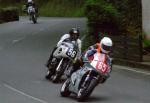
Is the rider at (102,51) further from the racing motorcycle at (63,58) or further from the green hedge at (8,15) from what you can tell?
the green hedge at (8,15)

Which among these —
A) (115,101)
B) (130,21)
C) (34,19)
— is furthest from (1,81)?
(34,19)

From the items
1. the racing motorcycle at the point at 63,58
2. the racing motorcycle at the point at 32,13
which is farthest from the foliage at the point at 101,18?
the racing motorcycle at the point at 32,13

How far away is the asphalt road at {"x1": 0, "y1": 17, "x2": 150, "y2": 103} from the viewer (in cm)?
1639

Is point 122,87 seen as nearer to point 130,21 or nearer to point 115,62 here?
point 115,62

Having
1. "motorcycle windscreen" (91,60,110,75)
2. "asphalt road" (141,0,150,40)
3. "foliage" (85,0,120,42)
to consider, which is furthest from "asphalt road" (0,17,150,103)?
"asphalt road" (141,0,150,40)

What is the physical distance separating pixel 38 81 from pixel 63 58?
119 centimetres

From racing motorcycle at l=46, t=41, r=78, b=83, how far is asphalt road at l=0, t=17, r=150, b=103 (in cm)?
38

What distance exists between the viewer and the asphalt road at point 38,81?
53.8 feet

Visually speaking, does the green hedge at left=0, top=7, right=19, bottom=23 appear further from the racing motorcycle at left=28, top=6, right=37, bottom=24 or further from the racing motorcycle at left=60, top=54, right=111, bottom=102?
the racing motorcycle at left=60, top=54, right=111, bottom=102

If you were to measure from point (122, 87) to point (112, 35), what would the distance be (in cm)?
774

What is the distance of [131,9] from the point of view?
100 ft

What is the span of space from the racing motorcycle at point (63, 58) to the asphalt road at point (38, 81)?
0.38 metres

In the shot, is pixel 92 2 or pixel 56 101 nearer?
pixel 56 101

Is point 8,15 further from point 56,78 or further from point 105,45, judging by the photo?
point 105,45
